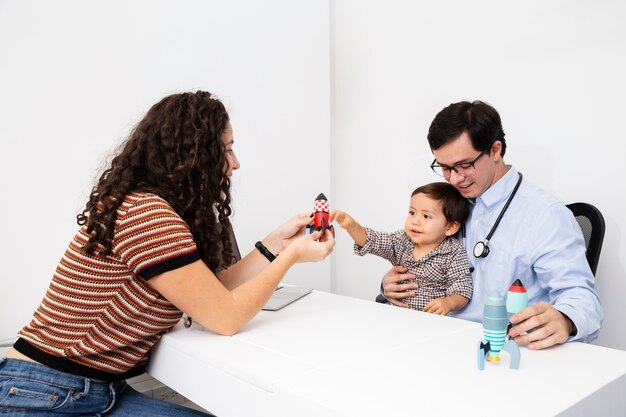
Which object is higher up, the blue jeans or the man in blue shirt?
the man in blue shirt

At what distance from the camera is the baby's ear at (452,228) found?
2207mm

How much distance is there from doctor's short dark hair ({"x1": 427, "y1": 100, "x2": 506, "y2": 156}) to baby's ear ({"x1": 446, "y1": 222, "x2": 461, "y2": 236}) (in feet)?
1.15

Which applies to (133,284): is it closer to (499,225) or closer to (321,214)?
(321,214)

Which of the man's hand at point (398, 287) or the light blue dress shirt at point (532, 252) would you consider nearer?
the light blue dress shirt at point (532, 252)

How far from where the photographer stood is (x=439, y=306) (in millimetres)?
1970

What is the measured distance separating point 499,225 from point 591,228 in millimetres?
334

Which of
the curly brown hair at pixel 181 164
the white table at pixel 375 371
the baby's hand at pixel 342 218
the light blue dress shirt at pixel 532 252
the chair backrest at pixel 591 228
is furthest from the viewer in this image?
the baby's hand at pixel 342 218

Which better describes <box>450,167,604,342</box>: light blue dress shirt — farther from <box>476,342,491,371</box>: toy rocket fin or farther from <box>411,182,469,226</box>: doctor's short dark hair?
<box>476,342,491,371</box>: toy rocket fin

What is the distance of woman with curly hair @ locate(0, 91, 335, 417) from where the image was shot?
1.43 metres

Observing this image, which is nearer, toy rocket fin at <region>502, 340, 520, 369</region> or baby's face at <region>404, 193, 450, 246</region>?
toy rocket fin at <region>502, 340, 520, 369</region>

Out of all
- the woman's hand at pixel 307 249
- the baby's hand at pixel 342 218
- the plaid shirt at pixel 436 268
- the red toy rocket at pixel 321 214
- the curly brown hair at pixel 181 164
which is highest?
the curly brown hair at pixel 181 164

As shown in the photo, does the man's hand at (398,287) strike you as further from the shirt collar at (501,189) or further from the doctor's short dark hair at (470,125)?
the doctor's short dark hair at (470,125)

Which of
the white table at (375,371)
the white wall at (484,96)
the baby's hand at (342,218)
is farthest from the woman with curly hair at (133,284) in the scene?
the white wall at (484,96)

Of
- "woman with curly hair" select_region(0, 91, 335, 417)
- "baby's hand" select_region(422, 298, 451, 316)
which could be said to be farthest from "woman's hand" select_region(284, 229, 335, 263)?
"baby's hand" select_region(422, 298, 451, 316)
